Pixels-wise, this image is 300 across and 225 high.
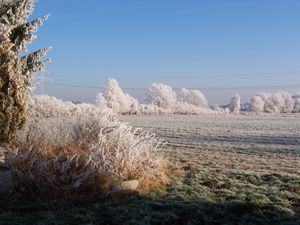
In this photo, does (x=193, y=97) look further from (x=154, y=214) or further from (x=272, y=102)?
(x=154, y=214)

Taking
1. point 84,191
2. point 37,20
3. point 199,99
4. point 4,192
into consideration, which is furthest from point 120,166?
point 199,99

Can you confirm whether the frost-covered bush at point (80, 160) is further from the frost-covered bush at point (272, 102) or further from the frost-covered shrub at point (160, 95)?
the frost-covered bush at point (272, 102)

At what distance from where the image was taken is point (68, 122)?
1139 cm

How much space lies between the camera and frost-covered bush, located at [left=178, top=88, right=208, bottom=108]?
94562 mm

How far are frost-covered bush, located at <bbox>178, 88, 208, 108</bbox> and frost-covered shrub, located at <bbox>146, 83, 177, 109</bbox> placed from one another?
26.1 feet

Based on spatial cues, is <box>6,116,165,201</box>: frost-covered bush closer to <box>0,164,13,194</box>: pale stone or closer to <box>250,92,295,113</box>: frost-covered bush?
<box>0,164,13,194</box>: pale stone

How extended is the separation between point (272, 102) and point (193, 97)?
75.5ft

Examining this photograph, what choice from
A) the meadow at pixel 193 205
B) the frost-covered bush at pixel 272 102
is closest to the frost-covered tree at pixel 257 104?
the frost-covered bush at pixel 272 102

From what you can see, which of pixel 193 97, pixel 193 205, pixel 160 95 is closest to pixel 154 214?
pixel 193 205

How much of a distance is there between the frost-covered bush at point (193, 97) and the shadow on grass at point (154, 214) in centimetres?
8694

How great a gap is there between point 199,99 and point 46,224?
89300mm

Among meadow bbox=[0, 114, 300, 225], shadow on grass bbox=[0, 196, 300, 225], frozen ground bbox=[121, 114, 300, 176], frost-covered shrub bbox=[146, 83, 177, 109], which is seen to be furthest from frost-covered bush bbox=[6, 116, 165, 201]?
frost-covered shrub bbox=[146, 83, 177, 109]

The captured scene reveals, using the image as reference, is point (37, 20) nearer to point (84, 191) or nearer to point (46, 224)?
point (84, 191)

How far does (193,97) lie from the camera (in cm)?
9600
